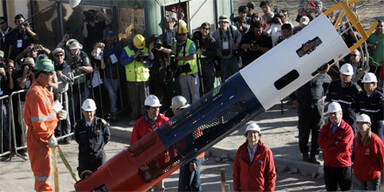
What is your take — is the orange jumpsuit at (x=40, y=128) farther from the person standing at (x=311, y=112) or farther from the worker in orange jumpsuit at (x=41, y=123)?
the person standing at (x=311, y=112)

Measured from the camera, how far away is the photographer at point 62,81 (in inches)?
583

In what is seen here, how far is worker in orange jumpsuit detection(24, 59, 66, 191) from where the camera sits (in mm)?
10617

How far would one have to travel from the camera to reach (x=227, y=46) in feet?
53.1

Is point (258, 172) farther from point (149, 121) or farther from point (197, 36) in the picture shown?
point (197, 36)

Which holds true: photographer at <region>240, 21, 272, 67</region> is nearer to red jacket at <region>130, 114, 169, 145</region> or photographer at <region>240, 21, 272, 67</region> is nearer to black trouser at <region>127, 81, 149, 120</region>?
black trouser at <region>127, 81, 149, 120</region>

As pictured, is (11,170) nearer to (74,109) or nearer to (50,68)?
(74,109)

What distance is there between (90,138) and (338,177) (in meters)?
3.73

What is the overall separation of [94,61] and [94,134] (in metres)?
4.51

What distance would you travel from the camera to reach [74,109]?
15.4m

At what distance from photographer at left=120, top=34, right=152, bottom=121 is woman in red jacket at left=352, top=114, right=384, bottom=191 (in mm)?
5726

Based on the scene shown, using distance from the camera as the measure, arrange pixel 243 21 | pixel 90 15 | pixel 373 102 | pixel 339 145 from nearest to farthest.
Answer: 1. pixel 339 145
2. pixel 373 102
3. pixel 90 15
4. pixel 243 21

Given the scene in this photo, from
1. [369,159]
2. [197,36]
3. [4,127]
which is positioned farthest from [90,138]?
[197,36]

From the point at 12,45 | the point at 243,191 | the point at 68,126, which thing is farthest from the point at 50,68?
the point at 12,45

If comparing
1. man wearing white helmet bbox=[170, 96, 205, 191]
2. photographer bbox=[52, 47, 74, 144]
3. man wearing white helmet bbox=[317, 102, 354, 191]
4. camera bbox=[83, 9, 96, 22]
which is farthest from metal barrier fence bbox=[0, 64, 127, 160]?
man wearing white helmet bbox=[317, 102, 354, 191]
